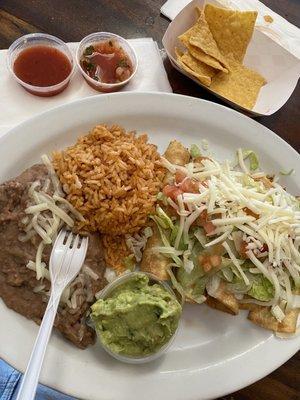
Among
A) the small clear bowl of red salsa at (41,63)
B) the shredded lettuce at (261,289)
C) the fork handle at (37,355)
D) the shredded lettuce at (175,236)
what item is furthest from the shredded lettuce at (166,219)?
the small clear bowl of red salsa at (41,63)

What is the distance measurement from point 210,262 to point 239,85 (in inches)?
38.5

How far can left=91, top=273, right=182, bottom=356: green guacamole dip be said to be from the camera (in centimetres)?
182

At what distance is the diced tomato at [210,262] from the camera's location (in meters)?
2.04

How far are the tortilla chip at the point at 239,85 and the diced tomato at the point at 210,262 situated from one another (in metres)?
0.84

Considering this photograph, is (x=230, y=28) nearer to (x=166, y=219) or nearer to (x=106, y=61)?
(x=106, y=61)

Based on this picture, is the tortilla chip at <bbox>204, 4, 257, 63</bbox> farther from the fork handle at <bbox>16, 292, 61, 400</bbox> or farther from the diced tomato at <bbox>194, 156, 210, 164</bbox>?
the fork handle at <bbox>16, 292, 61, 400</bbox>

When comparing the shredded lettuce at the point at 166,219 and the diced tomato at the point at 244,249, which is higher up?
the diced tomato at the point at 244,249

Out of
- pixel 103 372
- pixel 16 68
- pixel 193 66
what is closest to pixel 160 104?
pixel 193 66

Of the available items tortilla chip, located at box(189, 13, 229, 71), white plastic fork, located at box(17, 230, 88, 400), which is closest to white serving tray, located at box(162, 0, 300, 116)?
tortilla chip, located at box(189, 13, 229, 71)

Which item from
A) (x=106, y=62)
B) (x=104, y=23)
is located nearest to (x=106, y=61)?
(x=106, y=62)

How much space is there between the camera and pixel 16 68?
243 centimetres

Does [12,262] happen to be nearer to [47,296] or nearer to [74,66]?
[47,296]

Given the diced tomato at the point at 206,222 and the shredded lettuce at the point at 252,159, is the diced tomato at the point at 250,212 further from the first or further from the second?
the shredded lettuce at the point at 252,159

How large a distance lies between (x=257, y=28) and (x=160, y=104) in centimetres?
76
